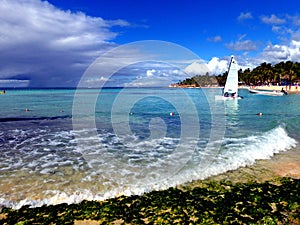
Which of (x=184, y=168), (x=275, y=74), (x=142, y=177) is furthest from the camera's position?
(x=275, y=74)

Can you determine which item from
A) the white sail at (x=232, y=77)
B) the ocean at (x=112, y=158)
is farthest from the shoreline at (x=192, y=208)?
the white sail at (x=232, y=77)

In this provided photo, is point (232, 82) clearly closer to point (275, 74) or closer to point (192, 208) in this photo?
point (192, 208)

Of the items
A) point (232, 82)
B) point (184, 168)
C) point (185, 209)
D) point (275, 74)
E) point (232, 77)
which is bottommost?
point (184, 168)

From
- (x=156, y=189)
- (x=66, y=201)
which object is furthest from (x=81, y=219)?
(x=156, y=189)

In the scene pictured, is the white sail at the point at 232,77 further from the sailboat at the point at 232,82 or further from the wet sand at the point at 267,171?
the wet sand at the point at 267,171

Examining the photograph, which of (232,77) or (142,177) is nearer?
(142,177)

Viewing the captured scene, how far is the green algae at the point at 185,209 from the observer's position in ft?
22.5

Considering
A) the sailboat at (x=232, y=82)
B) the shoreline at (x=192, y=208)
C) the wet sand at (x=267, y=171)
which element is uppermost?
the sailboat at (x=232, y=82)

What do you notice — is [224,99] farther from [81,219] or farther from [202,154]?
[81,219]

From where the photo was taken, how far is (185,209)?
24.3 feet

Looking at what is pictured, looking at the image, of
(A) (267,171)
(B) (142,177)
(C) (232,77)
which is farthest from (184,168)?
(C) (232,77)

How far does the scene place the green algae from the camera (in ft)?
22.5

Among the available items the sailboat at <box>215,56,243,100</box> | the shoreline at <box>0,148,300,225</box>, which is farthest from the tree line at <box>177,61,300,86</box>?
the shoreline at <box>0,148,300,225</box>

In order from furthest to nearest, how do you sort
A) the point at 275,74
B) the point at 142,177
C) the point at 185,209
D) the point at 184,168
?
1. the point at 275,74
2. the point at 184,168
3. the point at 142,177
4. the point at 185,209
